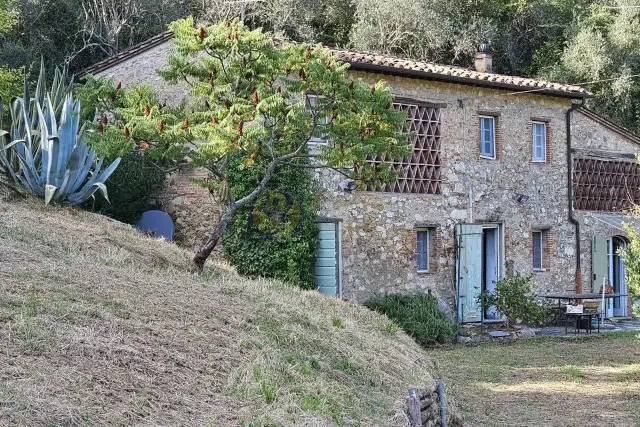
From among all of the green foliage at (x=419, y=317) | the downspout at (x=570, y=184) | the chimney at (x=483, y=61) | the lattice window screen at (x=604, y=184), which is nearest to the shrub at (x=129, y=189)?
the green foliage at (x=419, y=317)

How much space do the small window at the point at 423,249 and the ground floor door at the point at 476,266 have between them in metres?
0.72

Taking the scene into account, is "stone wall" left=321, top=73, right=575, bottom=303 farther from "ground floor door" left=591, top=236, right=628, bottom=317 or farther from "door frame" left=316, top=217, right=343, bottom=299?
"ground floor door" left=591, top=236, right=628, bottom=317

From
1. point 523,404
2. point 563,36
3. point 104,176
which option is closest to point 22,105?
point 104,176

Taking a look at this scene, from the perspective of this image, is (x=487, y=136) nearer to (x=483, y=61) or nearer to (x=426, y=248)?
(x=483, y=61)

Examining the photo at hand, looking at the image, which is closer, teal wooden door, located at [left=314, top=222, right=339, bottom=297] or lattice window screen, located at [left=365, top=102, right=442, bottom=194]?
teal wooden door, located at [left=314, top=222, right=339, bottom=297]

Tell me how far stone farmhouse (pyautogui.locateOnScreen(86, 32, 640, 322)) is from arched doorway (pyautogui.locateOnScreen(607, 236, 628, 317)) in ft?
0.15

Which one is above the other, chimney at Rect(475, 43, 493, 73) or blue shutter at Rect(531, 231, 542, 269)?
chimney at Rect(475, 43, 493, 73)

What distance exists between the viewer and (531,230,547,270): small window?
23016mm

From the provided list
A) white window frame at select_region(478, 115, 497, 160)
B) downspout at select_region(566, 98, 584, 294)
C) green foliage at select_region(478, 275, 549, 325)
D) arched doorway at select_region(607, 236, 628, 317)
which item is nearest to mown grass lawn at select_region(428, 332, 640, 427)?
green foliage at select_region(478, 275, 549, 325)

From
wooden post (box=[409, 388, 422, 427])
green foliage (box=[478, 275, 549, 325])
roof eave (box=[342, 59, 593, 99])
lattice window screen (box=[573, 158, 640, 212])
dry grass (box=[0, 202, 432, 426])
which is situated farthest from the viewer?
lattice window screen (box=[573, 158, 640, 212])

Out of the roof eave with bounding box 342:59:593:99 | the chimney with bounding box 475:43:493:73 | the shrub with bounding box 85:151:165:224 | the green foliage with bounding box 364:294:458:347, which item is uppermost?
the chimney with bounding box 475:43:493:73

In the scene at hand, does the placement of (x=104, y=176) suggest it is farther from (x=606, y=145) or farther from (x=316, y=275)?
(x=606, y=145)

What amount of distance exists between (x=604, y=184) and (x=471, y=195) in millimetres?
5428

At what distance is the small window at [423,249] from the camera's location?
20.3 metres
